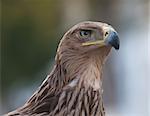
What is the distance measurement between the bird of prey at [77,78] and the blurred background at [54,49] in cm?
387

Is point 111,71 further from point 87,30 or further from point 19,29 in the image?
point 87,30

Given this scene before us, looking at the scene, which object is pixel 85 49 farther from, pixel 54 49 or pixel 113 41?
pixel 54 49

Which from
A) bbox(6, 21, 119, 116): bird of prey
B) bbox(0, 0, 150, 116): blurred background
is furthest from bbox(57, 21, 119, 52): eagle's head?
bbox(0, 0, 150, 116): blurred background

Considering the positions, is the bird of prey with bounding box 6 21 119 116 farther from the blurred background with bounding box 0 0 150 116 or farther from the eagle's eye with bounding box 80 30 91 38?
the blurred background with bounding box 0 0 150 116

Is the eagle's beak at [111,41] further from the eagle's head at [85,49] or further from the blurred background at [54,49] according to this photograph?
the blurred background at [54,49]

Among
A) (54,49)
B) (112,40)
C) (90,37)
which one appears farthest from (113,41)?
(54,49)

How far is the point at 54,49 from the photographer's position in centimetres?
705

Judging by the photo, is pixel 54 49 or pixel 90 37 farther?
pixel 54 49

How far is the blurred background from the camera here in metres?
7.09

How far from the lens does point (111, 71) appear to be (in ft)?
23.6

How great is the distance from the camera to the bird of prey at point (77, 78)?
2.79 metres

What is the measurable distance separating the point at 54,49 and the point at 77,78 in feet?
13.9

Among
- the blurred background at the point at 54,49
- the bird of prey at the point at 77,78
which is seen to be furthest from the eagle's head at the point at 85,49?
the blurred background at the point at 54,49

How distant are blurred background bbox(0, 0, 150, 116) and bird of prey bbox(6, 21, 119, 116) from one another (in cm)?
387
